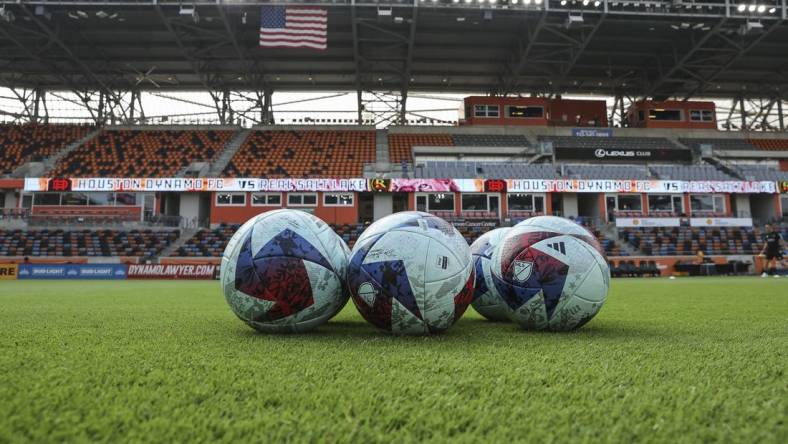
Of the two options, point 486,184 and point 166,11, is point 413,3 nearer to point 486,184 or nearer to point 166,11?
point 486,184

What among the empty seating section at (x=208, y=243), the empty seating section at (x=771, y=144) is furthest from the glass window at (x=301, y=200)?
the empty seating section at (x=771, y=144)

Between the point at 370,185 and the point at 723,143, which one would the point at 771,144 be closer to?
the point at 723,143

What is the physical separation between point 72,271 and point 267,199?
11018 mm

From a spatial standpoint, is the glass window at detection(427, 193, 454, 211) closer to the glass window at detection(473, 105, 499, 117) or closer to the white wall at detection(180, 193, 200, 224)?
the glass window at detection(473, 105, 499, 117)

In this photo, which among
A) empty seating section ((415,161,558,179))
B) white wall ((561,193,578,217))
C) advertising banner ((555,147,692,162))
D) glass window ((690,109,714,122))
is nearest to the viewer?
empty seating section ((415,161,558,179))

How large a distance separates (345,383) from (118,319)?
4.19 m

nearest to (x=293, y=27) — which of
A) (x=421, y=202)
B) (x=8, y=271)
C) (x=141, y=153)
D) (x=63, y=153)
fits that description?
(x=421, y=202)

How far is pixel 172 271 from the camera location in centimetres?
2162

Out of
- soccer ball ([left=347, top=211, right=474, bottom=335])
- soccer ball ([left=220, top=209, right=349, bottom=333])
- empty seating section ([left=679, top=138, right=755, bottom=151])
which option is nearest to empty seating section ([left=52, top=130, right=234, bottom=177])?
soccer ball ([left=220, top=209, right=349, bottom=333])

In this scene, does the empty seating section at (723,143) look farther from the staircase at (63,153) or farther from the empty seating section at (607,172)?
the staircase at (63,153)

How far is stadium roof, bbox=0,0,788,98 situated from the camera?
91.6 ft

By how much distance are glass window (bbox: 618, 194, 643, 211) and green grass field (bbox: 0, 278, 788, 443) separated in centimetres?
2824

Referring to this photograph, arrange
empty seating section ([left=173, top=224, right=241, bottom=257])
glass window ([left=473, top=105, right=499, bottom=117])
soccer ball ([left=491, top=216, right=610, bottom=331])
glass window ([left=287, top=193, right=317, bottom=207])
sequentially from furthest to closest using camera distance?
glass window ([left=473, top=105, right=499, bottom=117]), glass window ([left=287, top=193, right=317, bottom=207]), empty seating section ([left=173, top=224, right=241, bottom=257]), soccer ball ([left=491, top=216, right=610, bottom=331])

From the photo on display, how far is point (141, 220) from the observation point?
28375mm
